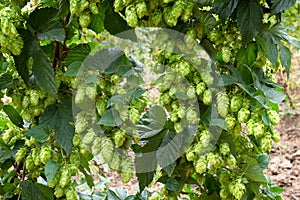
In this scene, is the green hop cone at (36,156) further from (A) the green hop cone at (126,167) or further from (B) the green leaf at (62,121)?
(A) the green hop cone at (126,167)

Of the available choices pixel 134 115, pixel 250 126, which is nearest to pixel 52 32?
pixel 134 115

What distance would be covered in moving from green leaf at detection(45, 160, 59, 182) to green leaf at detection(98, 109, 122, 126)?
6.1 inches

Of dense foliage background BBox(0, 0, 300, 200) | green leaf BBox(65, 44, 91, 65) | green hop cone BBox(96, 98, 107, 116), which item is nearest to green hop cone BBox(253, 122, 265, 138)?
dense foliage background BBox(0, 0, 300, 200)

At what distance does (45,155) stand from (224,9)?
1.74 feet

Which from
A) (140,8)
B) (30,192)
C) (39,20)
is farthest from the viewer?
(30,192)

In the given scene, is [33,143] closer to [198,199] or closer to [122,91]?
[122,91]

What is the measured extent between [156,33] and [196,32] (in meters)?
0.09

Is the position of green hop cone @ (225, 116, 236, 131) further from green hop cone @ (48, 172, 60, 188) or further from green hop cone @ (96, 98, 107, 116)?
green hop cone @ (48, 172, 60, 188)

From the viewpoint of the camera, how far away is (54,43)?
128 cm

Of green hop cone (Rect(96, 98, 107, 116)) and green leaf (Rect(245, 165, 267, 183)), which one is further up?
green hop cone (Rect(96, 98, 107, 116))

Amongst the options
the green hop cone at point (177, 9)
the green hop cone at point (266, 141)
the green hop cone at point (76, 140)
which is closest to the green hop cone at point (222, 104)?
the green hop cone at point (266, 141)

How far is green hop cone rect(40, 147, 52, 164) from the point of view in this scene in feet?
3.40

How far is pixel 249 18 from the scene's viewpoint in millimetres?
997

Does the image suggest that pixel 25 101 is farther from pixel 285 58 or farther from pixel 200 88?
pixel 285 58
